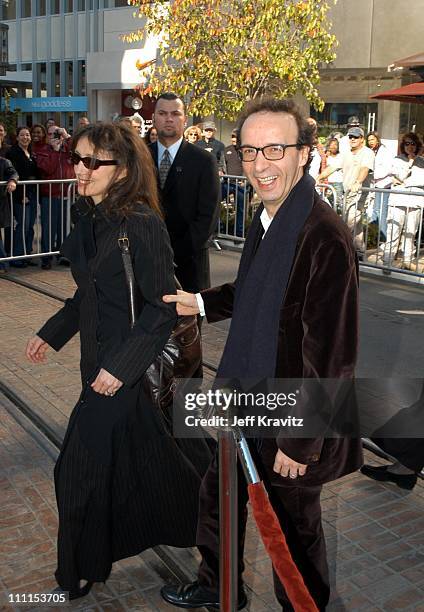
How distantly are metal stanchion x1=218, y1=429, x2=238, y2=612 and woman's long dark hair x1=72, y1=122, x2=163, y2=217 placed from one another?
1.03 m

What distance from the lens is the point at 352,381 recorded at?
2523 millimetres

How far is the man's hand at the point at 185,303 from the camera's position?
2.99 meters

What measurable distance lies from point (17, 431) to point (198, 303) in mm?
2328

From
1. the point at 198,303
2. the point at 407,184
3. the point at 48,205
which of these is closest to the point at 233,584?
the point at 198,303

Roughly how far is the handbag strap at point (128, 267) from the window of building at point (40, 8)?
35.4 metres

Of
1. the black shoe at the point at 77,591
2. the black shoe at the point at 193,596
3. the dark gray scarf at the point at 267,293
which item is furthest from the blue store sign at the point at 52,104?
the dark gray scarf at the point at 267,293

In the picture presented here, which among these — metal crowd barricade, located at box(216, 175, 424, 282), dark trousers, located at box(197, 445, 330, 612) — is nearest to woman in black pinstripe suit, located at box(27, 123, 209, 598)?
dark trousers, located at box(197, 445, 330, 612)

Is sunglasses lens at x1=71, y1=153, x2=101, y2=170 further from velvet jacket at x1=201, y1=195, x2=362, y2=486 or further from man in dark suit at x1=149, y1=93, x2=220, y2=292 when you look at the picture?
man in dark suit at x1=149, y1=93, x2=220, y2=292

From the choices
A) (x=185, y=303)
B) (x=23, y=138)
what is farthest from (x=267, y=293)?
(x=23, y=138)

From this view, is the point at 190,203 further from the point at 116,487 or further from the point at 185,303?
the point at 116,487

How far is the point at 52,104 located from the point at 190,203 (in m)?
29.9

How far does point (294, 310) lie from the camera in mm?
2502

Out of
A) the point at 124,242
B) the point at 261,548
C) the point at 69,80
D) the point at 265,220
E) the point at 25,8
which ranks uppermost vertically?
the point at 25,8

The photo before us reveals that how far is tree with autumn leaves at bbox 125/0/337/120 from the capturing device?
15.7 m
